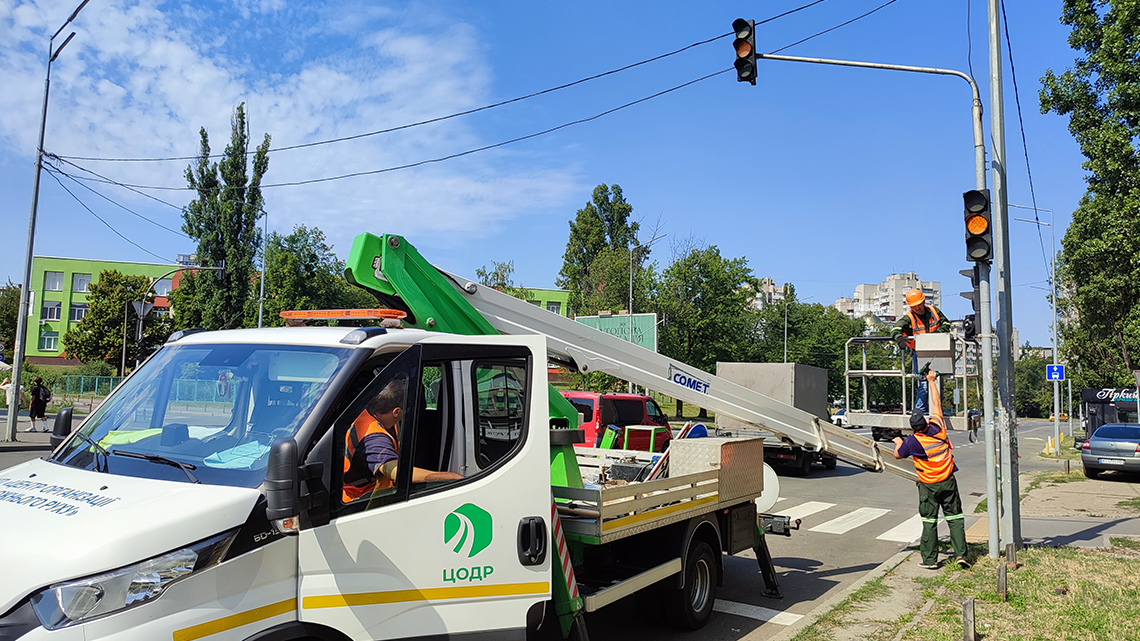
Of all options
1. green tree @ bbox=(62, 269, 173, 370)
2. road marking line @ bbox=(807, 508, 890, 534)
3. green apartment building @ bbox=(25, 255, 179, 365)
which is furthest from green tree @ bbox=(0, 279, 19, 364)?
road marking line @ bbox=(807, 508, 890, 534)

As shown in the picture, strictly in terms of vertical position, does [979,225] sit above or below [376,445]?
above

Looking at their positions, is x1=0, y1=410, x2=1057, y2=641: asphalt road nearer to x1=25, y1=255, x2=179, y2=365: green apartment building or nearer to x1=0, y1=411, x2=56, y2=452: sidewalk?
x1=0, y1=411, x2=56, y2=452: sidewalk

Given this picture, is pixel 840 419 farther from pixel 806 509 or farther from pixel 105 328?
pixel 105 328

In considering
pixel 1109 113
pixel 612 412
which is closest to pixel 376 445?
pixel 612 412

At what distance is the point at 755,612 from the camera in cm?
707

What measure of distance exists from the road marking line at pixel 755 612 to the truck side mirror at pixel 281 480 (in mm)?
4808

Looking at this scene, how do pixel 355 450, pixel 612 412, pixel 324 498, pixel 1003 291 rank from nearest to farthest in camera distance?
pixel 324 498, pixel 355 450, pixel 1003 291, pixel 612 412

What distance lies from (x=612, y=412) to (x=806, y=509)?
5.15 metres

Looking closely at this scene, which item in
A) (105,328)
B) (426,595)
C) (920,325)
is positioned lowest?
(426,595)

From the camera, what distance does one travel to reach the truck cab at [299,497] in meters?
2.78

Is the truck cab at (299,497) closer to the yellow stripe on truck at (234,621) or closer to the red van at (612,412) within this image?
the yellow stripe on truck at (234,621)

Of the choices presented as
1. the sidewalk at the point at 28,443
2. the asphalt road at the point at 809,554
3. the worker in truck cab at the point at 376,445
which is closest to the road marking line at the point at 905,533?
the asphalt road at the point at 809,554

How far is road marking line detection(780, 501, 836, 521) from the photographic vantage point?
12805 mm

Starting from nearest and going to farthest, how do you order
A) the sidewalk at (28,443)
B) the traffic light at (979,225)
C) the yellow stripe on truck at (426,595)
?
the yellow stripe on truck at (426,595) → the traffic light at (979,225) → the sidewalk at (28,443)
